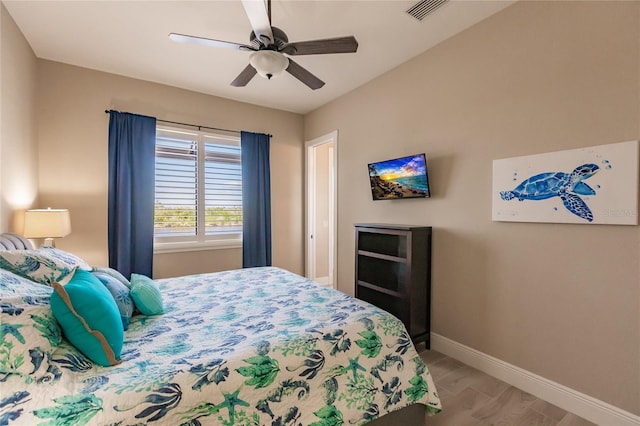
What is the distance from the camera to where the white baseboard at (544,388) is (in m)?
1.83

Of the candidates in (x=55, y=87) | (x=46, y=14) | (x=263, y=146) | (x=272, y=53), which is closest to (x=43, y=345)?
(x=272, y=53)

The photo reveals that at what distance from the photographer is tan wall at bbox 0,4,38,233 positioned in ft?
7.50

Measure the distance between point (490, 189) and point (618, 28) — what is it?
1209 millimetres

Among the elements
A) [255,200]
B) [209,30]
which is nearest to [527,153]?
[209,30]

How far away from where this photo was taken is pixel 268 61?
2.10m

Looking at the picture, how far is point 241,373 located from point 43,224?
244 cm

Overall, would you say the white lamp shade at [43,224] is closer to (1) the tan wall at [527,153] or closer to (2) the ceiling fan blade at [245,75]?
(2) the ceiling fan blade at [245,75]

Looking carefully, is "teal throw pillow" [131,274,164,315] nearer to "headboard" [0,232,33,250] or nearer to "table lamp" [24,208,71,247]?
"headboard" [0,232,33,250]

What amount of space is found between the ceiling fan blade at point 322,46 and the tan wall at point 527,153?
124cm

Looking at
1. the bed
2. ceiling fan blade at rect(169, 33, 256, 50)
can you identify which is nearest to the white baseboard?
the bed

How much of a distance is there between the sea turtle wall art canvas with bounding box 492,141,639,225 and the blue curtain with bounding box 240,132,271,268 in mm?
2978

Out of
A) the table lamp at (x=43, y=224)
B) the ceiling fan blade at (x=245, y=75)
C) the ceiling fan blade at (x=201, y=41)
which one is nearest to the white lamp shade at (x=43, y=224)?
the table lamp at (x=43, y=224)

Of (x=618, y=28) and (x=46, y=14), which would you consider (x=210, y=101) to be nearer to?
(x=46, y=14)

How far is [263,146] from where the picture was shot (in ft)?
14.3
